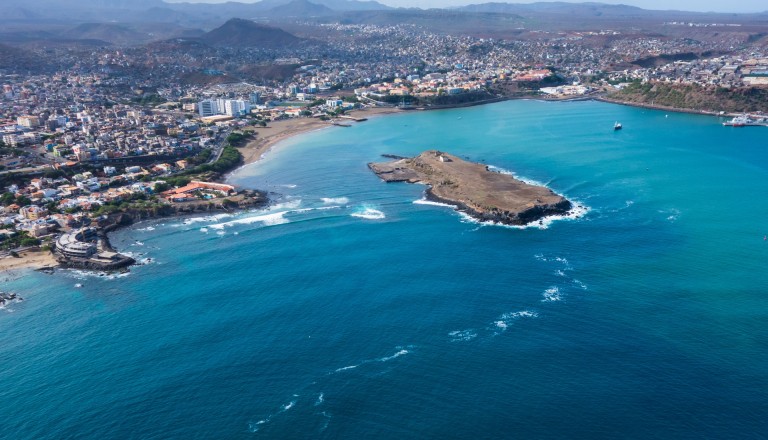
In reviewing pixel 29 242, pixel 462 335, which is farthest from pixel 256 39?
pixel 462 335

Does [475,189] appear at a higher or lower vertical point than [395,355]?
higher

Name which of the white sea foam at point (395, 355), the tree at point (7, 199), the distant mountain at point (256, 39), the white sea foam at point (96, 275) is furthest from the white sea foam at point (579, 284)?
the distant mountain at point (256, 39)

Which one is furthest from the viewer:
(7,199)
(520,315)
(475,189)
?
(475,189)

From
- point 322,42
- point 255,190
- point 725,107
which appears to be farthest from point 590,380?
point 322,42

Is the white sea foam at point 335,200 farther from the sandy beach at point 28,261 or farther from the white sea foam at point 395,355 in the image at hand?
the white sea foam at point 395,355

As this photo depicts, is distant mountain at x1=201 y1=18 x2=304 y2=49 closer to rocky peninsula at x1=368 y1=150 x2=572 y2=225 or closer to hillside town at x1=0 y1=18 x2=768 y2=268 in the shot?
hillside town at x1=0 y1=18 x2=768 y2=268

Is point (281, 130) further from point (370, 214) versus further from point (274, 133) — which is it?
point (370, 214)
